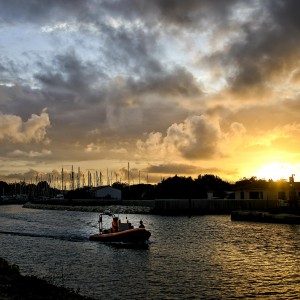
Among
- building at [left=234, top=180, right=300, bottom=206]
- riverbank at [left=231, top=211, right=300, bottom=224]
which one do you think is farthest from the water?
building at [left=234, top=180, right=300, bottom=206]

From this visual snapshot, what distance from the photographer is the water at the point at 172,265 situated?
27.5 metres

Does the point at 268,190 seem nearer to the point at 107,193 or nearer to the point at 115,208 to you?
the point at 115,208

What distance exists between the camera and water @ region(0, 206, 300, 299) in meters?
27.5

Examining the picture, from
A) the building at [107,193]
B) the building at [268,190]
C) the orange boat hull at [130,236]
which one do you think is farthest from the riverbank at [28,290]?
the building at [107,193]

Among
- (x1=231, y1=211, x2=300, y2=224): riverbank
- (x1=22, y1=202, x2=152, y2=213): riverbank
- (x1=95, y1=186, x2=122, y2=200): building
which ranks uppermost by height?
(x1=95, y1=186, x2=122, y2=200): building

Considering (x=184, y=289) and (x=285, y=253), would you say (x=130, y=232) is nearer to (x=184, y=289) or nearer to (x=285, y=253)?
(x=285, y=253)

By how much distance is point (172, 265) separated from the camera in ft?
120

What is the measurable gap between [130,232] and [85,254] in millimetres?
7224

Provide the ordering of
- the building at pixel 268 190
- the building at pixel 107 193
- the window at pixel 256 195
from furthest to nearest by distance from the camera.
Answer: the building at pixel 107 193 < the window at pixel 256 195 < the building at pixel 268 190


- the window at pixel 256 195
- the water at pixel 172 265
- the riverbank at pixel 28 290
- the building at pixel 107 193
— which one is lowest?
the water at pixel 172 265

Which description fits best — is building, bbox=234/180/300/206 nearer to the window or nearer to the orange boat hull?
the window

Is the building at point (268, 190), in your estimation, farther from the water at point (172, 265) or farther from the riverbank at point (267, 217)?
the water at point (172, 265)

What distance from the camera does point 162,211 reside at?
114 meters

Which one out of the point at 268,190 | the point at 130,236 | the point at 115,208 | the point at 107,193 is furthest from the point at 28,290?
the point at 107,193
